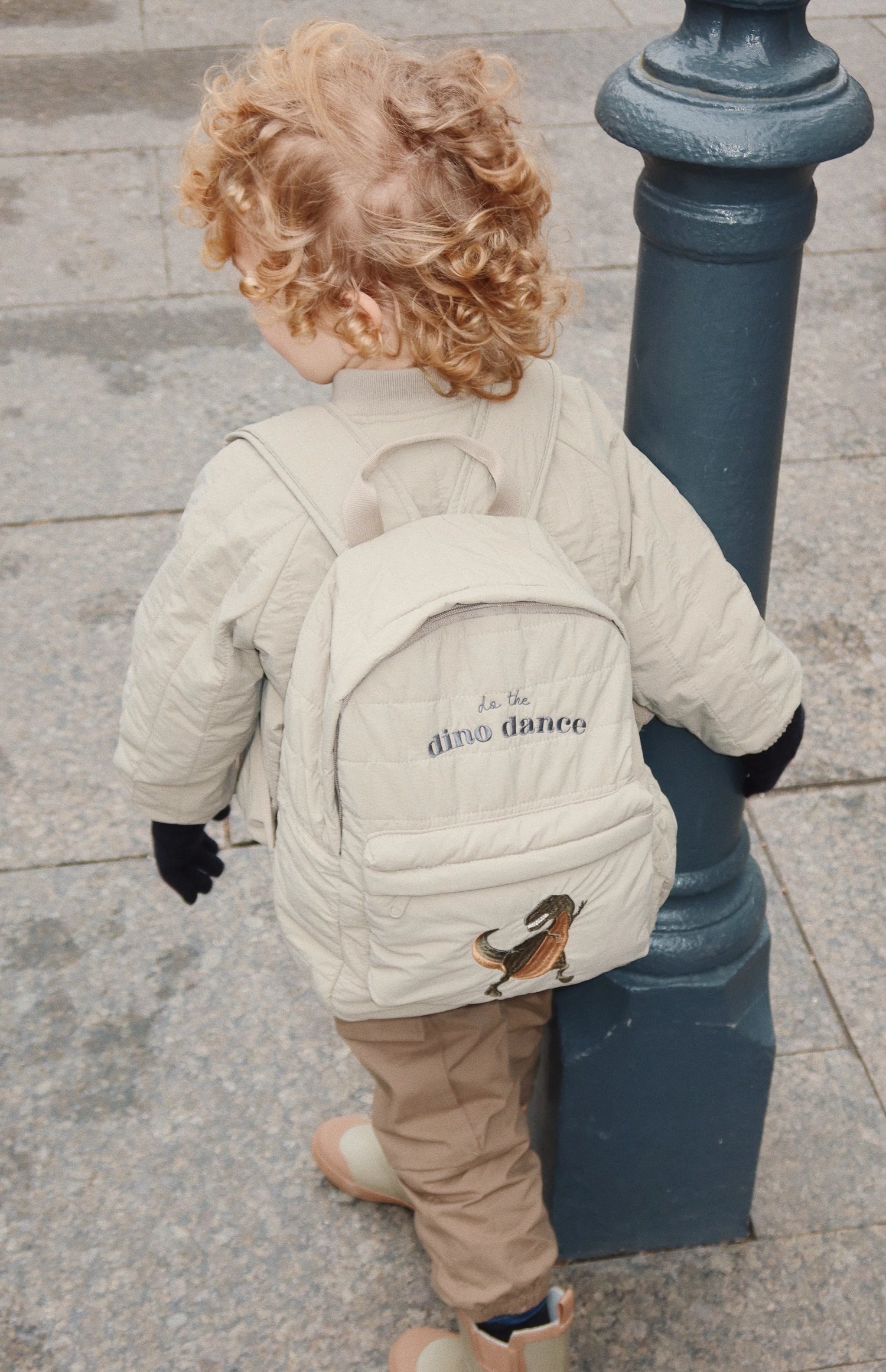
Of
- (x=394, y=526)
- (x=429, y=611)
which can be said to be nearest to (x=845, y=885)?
(x=394, y=526)

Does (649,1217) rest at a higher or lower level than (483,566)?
lower

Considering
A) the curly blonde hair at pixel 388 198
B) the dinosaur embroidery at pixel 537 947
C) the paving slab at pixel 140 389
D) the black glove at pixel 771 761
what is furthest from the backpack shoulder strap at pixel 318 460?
the paving slab at pixel 140 389

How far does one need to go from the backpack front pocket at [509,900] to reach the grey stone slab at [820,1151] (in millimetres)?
1045

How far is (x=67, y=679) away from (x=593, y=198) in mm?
3194

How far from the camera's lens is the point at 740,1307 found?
8.53 feet

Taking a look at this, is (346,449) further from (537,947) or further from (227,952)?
(227,952)

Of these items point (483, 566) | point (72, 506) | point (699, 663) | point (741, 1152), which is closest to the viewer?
point (483, 566)

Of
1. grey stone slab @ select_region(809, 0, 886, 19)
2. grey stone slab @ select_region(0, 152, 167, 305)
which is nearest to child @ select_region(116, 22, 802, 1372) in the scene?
grey stone slab @ select_region(0, 152, 167, 305)

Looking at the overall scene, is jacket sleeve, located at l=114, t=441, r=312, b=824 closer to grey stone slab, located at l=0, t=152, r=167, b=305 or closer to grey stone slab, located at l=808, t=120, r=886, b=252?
grey stone slab, located at l=0, t=152, r=167, b=305

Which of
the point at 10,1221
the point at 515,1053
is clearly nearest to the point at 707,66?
the point at 515,1053

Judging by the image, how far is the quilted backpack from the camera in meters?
1.73

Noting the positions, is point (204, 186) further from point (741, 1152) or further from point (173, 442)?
point (173, 442)

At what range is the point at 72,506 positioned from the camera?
452cm

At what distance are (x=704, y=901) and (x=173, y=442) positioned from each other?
2.91m
